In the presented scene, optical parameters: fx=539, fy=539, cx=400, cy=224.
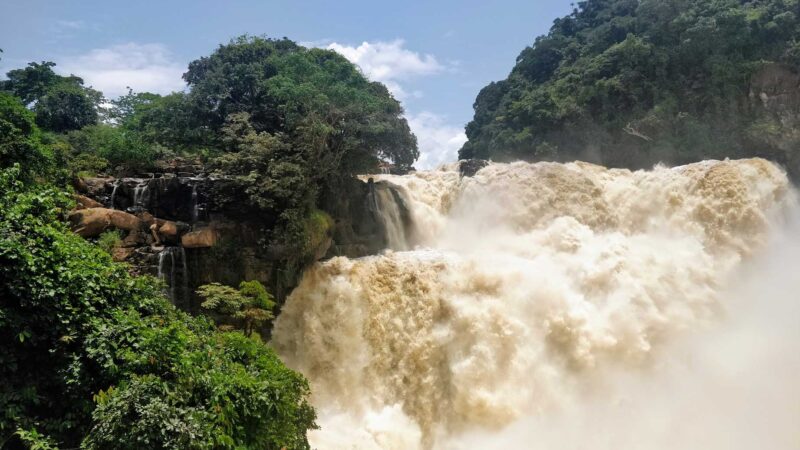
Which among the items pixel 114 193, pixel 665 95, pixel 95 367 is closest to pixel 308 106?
pixel 114 193

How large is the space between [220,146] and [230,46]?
527cm

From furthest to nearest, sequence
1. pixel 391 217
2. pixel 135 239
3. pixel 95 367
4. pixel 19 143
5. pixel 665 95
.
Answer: pixel 665 95 → pixel 391 217 → pixel 135 239 → pixel 19 143 → pixel 95 367

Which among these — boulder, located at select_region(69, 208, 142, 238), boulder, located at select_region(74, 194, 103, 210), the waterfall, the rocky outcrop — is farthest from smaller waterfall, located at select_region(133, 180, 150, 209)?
boulder, located at select_region(69, 208, 142, 238)

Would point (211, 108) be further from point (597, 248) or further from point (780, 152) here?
point (780, 152)

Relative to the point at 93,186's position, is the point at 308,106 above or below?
above

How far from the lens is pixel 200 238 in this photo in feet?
40.9

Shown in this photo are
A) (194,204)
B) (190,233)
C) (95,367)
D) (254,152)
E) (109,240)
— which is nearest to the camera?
(95,367)

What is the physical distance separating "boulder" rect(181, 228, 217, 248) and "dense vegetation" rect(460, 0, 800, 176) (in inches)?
787

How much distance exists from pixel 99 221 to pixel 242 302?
3.43 m

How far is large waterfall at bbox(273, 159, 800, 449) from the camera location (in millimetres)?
11047

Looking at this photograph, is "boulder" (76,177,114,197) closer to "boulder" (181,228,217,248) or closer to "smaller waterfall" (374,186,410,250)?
"boulder" (181,228,217,248)

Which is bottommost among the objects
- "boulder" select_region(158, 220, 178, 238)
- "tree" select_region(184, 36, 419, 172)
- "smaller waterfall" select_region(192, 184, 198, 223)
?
"boulder" select_region(158, 220, 178, 238)

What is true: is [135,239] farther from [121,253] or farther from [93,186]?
[93,186]

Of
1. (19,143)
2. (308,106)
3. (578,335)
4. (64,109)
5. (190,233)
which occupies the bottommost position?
(578,335)
